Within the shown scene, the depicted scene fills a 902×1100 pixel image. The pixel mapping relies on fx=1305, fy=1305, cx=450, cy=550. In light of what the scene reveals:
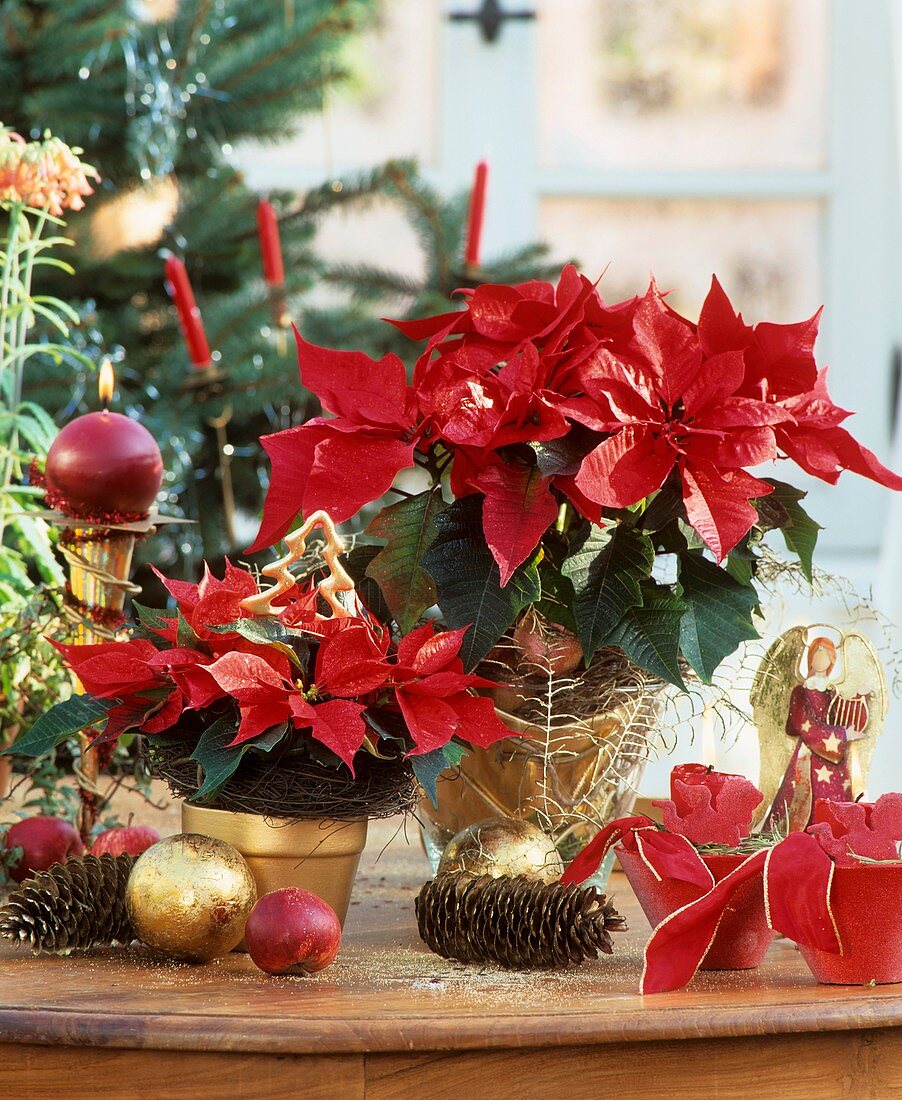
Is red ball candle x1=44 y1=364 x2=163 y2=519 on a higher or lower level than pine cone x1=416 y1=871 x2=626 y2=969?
higher

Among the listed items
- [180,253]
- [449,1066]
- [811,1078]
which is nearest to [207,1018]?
[449,1066]

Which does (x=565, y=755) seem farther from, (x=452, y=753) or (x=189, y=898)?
(x=189, y=898)

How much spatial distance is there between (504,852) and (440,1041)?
0.17m

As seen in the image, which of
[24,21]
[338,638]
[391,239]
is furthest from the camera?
[391,239]

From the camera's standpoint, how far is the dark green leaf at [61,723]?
573 millimetres

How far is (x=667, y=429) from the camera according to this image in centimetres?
58

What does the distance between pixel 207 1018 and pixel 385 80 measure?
205 cm

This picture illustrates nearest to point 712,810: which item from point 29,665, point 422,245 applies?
point 29,665

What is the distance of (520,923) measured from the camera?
0.55m

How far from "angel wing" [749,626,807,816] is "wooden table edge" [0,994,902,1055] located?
25cm

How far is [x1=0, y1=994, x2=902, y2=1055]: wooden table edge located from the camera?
436 millimetres

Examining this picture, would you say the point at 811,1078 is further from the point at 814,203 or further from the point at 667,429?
the point at 814,203

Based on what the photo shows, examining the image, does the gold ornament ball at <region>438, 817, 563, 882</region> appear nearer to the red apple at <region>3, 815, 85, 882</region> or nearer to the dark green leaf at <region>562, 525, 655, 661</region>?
the dark green leaf at <region>562, 525, 655, 661</region>

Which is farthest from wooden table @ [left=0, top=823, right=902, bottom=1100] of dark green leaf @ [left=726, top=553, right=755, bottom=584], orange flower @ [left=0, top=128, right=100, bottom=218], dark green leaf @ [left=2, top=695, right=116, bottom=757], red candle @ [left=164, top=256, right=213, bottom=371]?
red candle @ [left=164, top=256, right=213, bottom=371]
